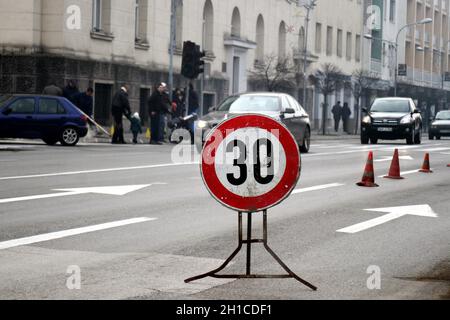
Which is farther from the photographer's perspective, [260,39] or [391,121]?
[260,39]

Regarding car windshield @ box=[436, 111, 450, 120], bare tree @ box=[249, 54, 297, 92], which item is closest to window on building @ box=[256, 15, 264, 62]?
bare tree @ box=[249, 54, 297, 92]

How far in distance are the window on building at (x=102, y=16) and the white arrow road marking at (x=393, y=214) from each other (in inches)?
1078

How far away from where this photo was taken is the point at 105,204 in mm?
13758

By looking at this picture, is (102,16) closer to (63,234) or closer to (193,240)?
(63,234)

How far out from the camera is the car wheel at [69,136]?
98.9ft

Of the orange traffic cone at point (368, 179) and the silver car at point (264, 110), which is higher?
the silver car at point (264, 110)

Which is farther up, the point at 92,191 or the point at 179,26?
the point at 179,26

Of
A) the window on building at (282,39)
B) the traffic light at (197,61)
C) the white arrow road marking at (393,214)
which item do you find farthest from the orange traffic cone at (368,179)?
the window on building at (282,39)

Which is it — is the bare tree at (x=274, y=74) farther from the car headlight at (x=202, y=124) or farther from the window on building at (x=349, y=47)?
A: the car headlight at (x=202, y=124)

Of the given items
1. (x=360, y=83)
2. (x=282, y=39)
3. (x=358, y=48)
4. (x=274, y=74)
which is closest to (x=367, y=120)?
(x=274, y=74)

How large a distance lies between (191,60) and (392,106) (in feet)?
26.5

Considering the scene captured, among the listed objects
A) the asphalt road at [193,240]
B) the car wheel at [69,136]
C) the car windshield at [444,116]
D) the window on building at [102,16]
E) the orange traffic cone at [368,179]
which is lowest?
the asphalt road at [193,240]

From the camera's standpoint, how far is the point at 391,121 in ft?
132

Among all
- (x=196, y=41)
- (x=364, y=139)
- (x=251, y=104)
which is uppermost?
(x=196, y=41)
